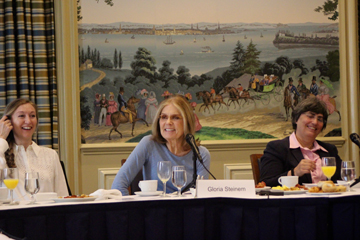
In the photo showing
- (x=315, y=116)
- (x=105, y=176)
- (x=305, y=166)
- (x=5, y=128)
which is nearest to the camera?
(x=305, y=166)

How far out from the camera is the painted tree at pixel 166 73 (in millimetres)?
4531

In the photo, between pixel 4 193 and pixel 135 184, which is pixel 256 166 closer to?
pixel 135 184

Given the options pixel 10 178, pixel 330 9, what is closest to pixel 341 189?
pixel 10 178

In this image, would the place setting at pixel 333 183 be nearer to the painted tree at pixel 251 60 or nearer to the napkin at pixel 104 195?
the napkin at pixel 104 195

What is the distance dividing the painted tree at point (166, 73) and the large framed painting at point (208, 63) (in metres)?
0.01

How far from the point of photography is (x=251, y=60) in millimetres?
4688

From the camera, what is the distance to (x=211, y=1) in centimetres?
466

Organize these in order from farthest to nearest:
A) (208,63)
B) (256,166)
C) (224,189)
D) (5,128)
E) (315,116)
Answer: (208,63), (256,166), (315,116), (5,128), (224,189)

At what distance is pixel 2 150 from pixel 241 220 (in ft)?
5.48

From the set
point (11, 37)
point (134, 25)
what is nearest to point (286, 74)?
point (134, 25)

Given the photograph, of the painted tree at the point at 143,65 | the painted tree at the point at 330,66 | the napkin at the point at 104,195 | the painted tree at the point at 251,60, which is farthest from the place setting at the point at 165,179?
the painted tree at the point at 330,66

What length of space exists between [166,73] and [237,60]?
78 centimetres

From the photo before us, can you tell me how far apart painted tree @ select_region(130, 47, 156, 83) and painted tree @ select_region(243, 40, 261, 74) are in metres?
1.00

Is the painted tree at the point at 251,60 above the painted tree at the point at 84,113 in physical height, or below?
above
